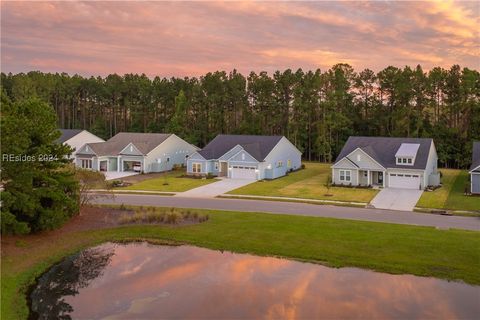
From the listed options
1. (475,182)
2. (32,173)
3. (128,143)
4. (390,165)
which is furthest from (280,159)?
(32,173)

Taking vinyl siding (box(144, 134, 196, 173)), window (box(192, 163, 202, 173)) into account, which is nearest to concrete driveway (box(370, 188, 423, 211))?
window (box(192, 163, 202, 173))

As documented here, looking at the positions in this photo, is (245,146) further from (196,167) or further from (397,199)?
(397,199)

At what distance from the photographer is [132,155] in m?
54.8

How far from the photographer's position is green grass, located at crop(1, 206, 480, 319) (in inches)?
776

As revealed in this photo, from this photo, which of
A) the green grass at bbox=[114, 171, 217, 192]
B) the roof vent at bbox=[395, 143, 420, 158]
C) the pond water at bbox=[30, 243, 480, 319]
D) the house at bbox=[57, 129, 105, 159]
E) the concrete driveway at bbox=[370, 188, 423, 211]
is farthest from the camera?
the house at bbox=[57, 129, 105, 159]

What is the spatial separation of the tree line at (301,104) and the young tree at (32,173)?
40.3 meters

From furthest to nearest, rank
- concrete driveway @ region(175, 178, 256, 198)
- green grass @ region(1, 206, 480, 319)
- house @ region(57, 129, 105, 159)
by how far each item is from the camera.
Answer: house @ region(57, 129, 105, 159) → concrete driveway @ region(175, 178, 256, 198) → green grass @ region(1, 206, 480, 319)

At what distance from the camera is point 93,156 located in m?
55.3

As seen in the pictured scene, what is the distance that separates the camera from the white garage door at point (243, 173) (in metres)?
48.8

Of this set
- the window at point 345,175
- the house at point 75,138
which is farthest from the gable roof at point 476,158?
the house at point 75,138

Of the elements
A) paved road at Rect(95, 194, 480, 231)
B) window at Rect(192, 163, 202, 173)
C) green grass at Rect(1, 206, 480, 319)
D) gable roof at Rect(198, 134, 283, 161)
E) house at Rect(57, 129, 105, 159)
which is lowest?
green grass at Rect(1, 206, 480, 319)

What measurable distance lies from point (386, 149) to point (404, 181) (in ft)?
14.3

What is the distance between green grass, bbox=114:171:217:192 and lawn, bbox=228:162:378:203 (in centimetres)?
517

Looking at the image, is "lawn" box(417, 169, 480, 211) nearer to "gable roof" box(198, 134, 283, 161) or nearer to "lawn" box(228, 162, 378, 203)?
"lawn" box(228, 162, 378, 203)
